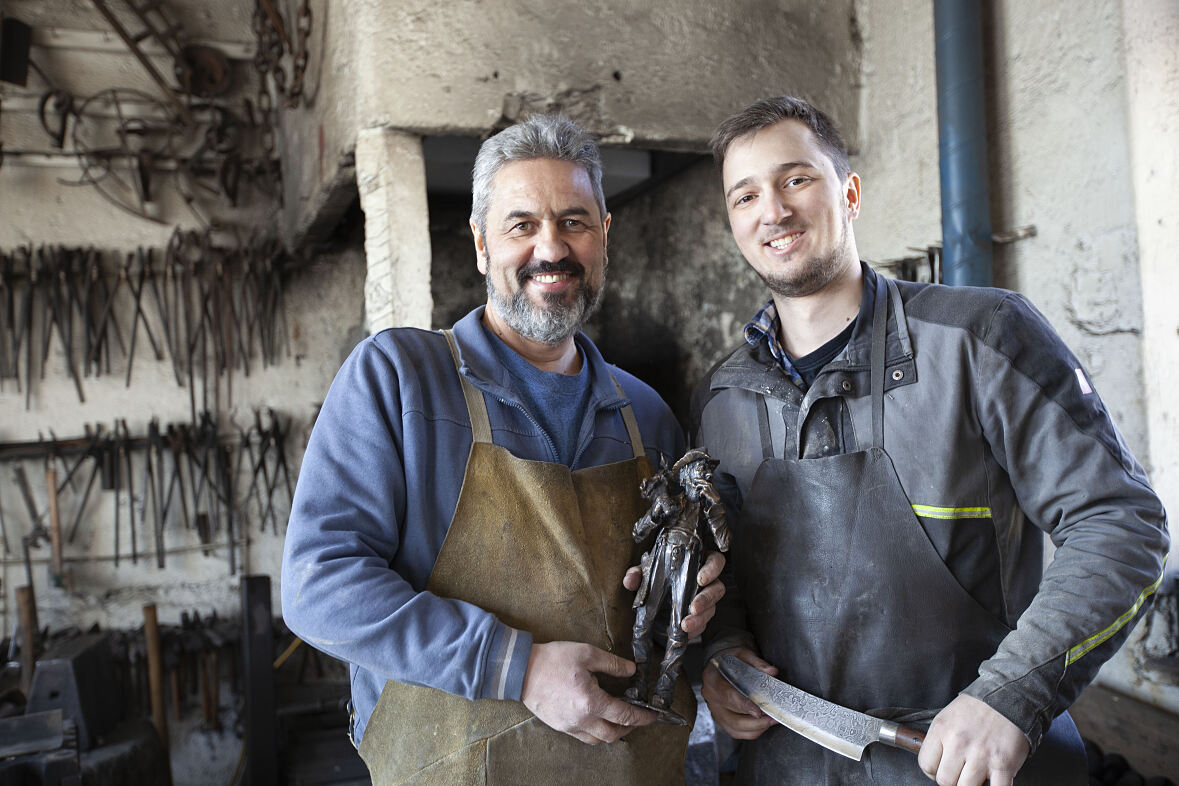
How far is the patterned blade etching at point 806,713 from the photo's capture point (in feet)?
4.75

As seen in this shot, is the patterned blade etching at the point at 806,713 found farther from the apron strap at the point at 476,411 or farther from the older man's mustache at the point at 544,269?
the older man's mustache at the point at 544,269

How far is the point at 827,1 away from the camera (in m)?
3.85

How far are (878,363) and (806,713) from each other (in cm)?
69

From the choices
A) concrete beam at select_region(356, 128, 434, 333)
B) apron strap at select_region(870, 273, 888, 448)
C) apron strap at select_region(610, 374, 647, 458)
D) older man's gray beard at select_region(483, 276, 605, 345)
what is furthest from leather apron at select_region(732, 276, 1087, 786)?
concrete beam at select_region(356, 128, 434, 333)

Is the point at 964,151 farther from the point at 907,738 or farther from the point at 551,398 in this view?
the point at 907,738

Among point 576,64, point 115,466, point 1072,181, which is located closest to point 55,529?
point 115,466

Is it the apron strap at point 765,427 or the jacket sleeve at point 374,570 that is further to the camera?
the apron strap at point 765,427

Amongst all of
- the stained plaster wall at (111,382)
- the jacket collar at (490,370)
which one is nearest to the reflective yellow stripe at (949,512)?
the jacket collar at (490,370)

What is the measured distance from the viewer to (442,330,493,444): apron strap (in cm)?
162

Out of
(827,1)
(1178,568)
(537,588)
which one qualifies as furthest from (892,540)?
(827,1)

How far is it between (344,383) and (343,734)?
10.9 ft

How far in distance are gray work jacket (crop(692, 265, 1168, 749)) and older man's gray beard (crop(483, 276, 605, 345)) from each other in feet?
1.32

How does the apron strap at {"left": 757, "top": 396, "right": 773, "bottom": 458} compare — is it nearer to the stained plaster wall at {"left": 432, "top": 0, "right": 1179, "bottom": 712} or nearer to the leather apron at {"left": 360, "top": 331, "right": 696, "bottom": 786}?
the leather apron at {"left": 360, "top": 331, "right": 696, "bottom": 786}

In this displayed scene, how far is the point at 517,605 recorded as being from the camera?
1.56 m
